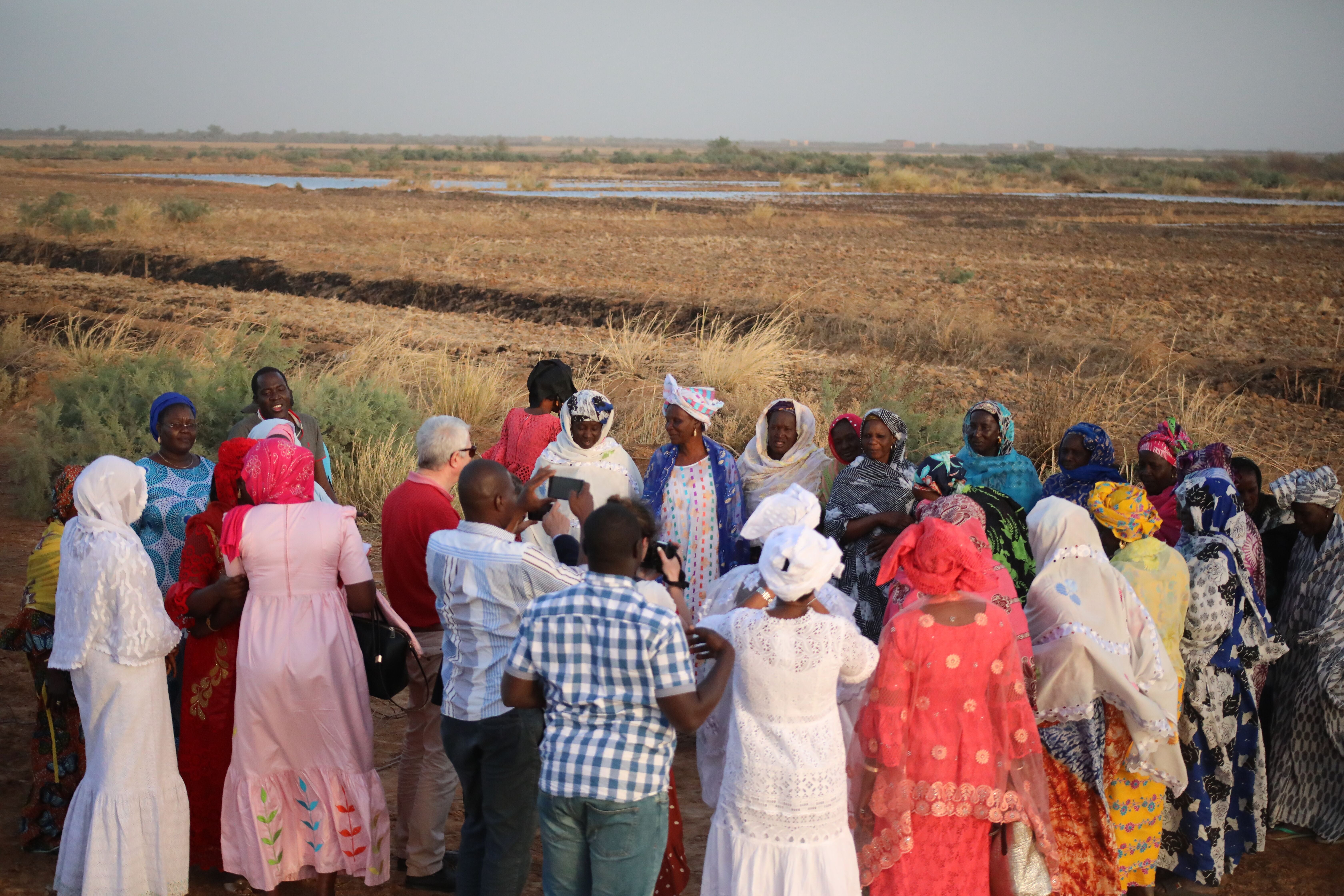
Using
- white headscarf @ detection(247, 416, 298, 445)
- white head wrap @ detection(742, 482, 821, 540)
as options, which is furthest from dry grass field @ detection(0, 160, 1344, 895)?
white head wrap @ detection(742, 482, 821, 540)

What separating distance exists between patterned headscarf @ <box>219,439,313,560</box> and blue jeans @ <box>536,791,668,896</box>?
4.96 ft

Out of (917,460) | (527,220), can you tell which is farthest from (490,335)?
(527,220)

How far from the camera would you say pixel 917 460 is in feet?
31.6

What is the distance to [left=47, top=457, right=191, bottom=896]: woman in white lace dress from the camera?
408cm

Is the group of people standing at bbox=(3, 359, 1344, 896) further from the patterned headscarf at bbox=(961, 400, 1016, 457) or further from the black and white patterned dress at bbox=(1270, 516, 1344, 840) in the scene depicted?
the patterned headscarf at bbox=(961, 400, 1016, 457)

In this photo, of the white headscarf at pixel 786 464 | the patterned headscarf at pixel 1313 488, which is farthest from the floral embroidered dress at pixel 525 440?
the patterned headscarf at pixel 1313 488

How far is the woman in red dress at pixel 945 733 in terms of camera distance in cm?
379

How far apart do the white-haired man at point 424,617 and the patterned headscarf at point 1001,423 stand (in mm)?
2776

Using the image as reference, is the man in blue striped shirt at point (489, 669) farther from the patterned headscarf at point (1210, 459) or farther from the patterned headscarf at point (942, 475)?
Answer: the patterned headscarf at point (1210, 459)

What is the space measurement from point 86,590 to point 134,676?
0.36 meters

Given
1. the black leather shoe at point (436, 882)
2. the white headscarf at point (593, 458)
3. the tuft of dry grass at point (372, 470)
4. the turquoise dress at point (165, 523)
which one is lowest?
the black leather shoe at point (436, 882)

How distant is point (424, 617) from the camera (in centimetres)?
468

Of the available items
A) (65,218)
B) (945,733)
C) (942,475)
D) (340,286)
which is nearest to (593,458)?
(942,475)

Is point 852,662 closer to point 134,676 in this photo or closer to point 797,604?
point 797,604
